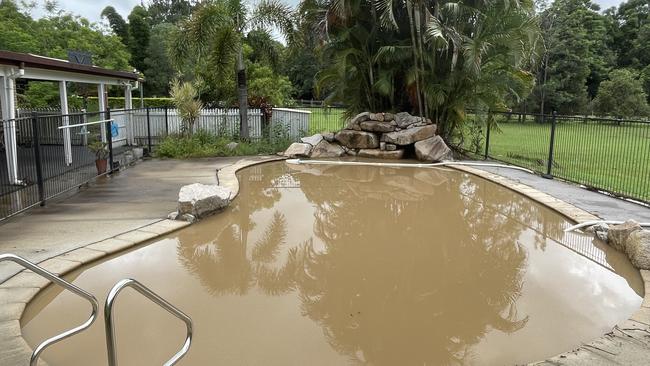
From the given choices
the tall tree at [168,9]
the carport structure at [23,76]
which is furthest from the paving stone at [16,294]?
the tall tree at [168,9]

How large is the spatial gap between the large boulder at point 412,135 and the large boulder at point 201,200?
6703 mm

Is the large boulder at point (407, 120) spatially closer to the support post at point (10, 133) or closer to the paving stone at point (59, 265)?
the support post at point (10, 133)

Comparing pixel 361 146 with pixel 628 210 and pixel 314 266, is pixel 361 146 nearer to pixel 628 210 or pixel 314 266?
pixel 628 210

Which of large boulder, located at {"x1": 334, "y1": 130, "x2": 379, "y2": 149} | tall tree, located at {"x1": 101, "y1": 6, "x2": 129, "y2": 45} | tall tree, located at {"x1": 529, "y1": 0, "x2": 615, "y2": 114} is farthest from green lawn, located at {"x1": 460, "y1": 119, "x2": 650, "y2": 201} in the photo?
tall tree, located at {"x1": 101, "y1": 6, "x2": 129, "y2": 45}

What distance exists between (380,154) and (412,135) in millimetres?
1072

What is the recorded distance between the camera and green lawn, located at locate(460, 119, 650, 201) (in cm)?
938

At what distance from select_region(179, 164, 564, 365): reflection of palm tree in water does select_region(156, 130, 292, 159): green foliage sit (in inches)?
198

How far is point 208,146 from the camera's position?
12875 millimetres

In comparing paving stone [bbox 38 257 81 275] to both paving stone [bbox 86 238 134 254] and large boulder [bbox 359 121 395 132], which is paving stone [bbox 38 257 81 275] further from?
large boulder [bbox 359 121 395 132]

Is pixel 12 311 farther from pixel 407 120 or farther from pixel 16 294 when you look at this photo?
pixel 407 120

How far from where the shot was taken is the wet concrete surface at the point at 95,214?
5.13 meters

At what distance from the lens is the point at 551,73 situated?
3122 cm

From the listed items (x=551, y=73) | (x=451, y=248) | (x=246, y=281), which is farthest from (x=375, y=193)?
(x=551, y=73)

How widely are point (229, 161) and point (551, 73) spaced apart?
27.1 meters
